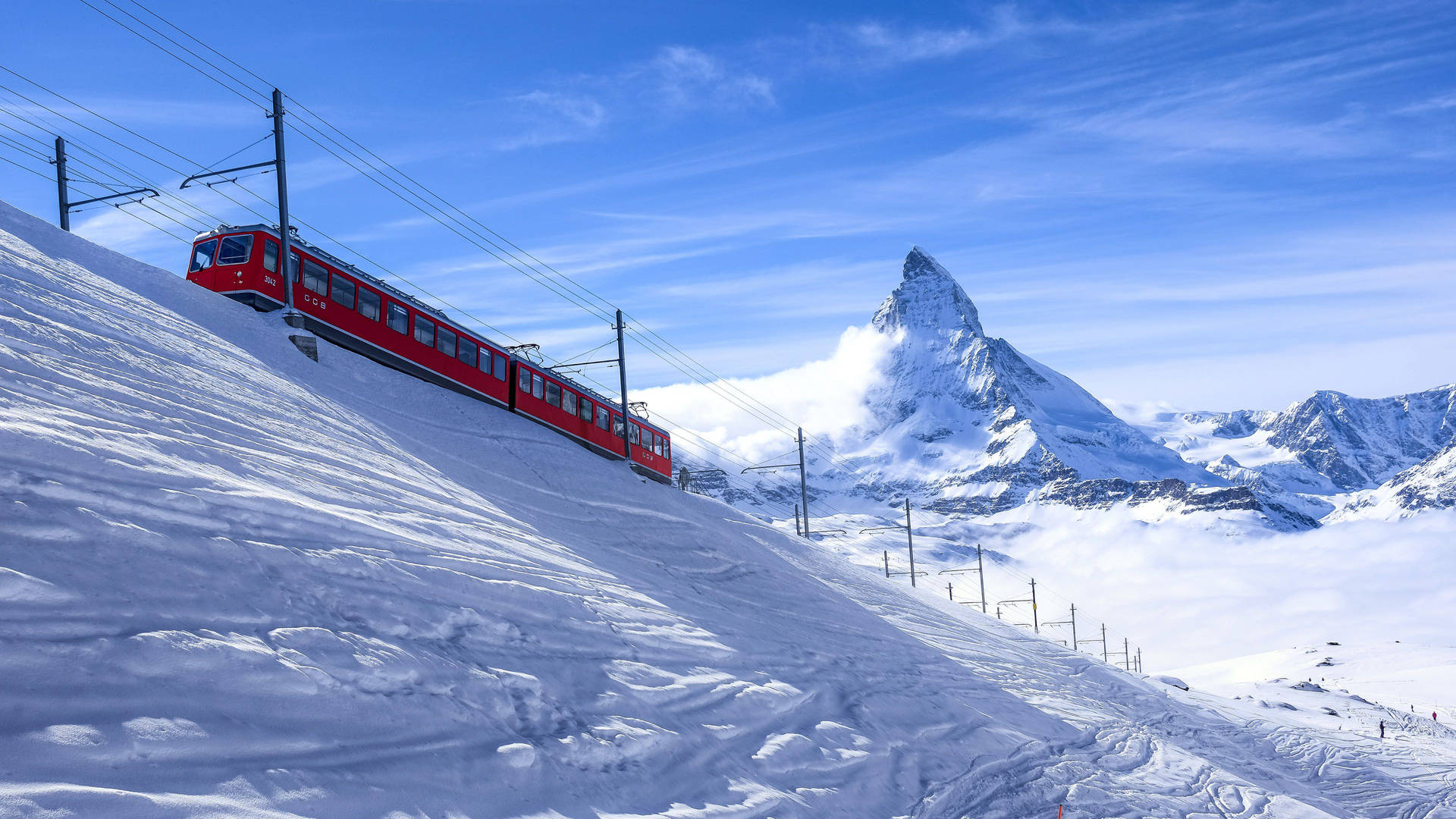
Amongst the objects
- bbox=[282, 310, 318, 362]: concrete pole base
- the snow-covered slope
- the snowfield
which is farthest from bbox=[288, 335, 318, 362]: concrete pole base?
the snow-covered slope

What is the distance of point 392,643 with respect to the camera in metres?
9.82

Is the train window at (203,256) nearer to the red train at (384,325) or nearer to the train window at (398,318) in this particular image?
the red train at (384,325)

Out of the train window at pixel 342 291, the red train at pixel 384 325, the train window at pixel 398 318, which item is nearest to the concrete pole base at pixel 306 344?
the red train at pixel 384 325

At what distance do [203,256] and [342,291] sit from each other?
3.42 metres

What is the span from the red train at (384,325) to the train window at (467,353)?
3cm

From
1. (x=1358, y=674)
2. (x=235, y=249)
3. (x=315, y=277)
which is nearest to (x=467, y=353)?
(x=315, y=277)

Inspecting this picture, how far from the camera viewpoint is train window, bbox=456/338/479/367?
2981 centimetres

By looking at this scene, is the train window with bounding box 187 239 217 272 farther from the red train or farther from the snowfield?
the snowfield

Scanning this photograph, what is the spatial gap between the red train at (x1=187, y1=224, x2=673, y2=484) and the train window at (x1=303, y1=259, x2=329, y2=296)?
0.8 inches

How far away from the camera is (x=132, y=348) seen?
1552 cm

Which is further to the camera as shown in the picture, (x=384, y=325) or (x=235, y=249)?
(x=384, y=325)

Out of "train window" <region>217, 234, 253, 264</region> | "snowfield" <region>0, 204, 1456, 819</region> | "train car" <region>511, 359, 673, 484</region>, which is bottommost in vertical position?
"snowfield" <region>0, 204, 1456, 819</region>

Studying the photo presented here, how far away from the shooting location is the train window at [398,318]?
2736cm

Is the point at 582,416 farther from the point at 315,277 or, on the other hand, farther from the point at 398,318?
the point at 315,277
